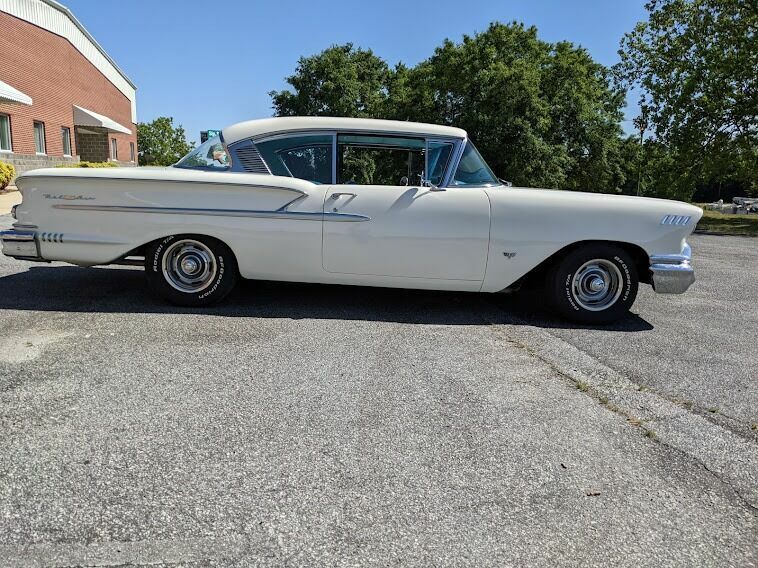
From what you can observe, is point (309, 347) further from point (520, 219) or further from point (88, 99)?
point (88, 99)

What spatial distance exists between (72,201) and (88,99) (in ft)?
107

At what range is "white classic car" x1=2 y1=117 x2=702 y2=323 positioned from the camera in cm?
474

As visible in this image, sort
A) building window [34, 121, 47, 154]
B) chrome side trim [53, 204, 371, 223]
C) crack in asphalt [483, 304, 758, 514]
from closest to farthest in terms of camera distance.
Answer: crack in asphalt [483, 304, 758, 514], chrome side trim [53, 204, 371, 223], building window [34, 121, 47, 154]

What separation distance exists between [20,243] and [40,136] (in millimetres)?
24024

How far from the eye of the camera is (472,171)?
512 centimetres

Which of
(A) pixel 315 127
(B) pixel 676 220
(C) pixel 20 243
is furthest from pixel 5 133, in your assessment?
(B) pixel 676 220

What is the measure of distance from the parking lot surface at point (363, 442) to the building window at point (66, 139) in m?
27.4

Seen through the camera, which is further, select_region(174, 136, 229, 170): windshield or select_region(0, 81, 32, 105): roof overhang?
select_region(0, 81, 32, 105): roof overhang

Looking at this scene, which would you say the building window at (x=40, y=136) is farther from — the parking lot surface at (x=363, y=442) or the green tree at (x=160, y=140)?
the green tree at (x=160, y=140)

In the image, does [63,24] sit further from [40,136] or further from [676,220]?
[676,220]

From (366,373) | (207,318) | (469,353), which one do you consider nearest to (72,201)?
(207,318)

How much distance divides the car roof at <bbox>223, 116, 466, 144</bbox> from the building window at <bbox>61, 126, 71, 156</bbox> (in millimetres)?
27428

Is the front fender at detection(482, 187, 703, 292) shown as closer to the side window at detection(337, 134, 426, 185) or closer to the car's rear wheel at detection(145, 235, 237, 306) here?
the side window at detection(337, 134, 426, 185)

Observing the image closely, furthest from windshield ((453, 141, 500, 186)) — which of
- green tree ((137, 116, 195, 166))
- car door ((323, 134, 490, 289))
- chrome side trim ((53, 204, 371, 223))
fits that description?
green tree ((137, 116, 195, 166))
